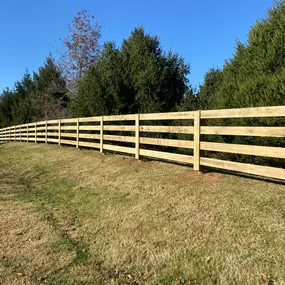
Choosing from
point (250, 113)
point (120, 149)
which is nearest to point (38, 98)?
point (120, 149)

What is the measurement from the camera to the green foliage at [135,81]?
13086 mm

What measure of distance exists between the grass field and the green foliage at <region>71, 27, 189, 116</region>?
262 inches

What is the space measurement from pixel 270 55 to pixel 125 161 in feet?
15.0

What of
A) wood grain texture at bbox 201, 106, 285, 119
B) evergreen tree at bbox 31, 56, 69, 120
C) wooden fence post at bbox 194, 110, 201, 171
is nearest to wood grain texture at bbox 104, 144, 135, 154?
wooden fence post at bbox 194, 110, 201, 171

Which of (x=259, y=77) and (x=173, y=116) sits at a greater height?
(x=259, y=77)

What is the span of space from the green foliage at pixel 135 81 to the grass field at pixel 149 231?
664 cm

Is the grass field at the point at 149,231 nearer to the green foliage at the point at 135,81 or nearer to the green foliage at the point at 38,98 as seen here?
the green foliage at the point at 135,81

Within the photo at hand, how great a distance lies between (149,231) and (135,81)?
10.0 m

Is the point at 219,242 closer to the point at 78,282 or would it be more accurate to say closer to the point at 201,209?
the point at 201,209

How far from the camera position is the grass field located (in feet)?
11.0

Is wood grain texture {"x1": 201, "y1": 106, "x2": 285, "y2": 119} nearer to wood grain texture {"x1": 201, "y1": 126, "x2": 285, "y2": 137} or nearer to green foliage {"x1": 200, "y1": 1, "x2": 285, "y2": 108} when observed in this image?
wood grain texture {"x1": 201, "y1": 126, "x2": 285, "y2": 137}

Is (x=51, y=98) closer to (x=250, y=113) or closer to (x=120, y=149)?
(x=120, y=149)

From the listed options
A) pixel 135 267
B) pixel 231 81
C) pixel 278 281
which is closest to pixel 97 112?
pixel 231 81

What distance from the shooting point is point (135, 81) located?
531 inches
